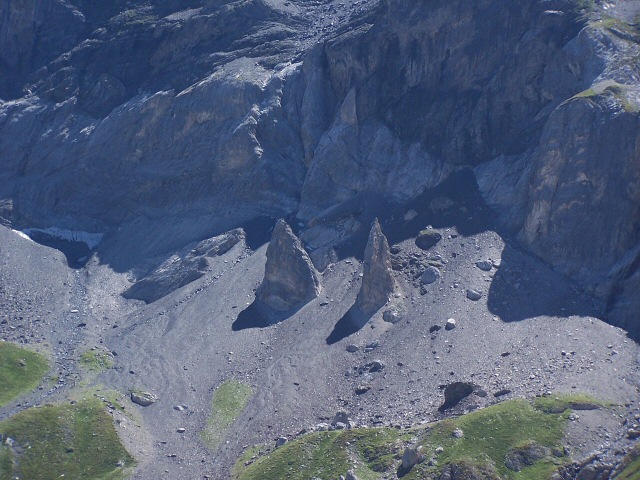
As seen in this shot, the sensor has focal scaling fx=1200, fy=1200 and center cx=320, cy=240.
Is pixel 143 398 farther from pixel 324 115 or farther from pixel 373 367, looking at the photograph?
pixel 324 115

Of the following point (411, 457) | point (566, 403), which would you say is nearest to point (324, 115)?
point (566, 403)

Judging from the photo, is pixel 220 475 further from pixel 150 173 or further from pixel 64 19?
pixel 64 19

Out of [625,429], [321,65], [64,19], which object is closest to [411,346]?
[625,429]

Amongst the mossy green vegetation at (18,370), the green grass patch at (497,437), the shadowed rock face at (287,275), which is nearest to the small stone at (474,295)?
the shadowed rock face at (287,275)

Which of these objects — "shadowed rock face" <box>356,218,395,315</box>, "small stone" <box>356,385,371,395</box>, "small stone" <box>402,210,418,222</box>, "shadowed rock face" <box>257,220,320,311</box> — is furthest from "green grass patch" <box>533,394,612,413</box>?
"small stone" <box>402,210,418,222</box>

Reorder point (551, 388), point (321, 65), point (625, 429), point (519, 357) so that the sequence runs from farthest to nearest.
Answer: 1. point (321, 65)
2. point (519, 357)
3. point (551, 388)
4. point (625, 429)

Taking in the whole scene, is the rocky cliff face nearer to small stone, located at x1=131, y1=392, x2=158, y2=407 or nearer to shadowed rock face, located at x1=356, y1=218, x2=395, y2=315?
shadowed rock face, located at x1=356, y1=218, x2=395, y2=315
